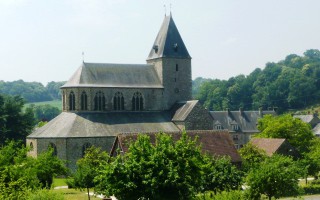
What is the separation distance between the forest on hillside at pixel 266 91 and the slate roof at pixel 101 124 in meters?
79.5

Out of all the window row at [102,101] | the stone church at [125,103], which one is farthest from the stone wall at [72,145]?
the window row at [102,101]

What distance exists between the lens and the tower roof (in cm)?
6638

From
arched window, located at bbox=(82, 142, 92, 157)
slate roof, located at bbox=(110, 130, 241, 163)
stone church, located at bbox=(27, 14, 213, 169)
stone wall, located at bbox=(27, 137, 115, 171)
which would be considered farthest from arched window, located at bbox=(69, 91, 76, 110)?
slate roof, located at bbox=(110, 130, 241, 163)

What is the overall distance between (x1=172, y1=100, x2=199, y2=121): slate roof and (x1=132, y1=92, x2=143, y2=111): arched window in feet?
13.9

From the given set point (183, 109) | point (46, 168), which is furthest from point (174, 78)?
point (46, 168)

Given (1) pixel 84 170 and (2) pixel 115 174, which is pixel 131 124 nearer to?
(1) pixel 84 170

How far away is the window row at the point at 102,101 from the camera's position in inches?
2413

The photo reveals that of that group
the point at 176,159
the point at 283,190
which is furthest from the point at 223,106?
the point at 176,159

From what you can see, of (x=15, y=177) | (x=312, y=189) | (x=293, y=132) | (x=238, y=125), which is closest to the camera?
(x=15, y=177)

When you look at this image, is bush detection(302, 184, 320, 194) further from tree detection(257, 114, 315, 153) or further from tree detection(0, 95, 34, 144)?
tree detection(0, 95, 34, 144)

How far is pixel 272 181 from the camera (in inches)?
1289

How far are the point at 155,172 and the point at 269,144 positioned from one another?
34.1 meters

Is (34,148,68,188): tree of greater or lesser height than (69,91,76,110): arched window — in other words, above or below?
below

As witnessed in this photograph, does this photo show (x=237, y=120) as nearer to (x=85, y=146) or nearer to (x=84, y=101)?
(x=84, y=101)
